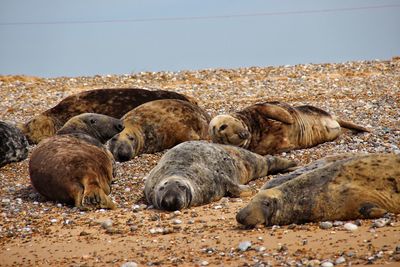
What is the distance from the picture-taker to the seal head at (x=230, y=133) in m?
12.0

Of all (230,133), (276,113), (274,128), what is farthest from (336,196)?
(276,113)

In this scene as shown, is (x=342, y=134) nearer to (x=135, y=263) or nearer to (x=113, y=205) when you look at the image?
(x=113, y=205)

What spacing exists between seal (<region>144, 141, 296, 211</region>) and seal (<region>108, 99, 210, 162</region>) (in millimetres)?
2167

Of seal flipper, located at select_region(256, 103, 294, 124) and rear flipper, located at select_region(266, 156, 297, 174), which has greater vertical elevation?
seal flipper, located at select_region(256, 103, 294, 124)

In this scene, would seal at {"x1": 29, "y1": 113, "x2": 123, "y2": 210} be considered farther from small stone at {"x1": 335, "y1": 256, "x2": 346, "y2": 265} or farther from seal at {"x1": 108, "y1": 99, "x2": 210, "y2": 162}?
small stone at {"x1": 335, "y1": 256, "x2": 346, "y2": 265}

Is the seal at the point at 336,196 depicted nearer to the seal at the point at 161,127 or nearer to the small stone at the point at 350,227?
the small stone at the point at 350,227

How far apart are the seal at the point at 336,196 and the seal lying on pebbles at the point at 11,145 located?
19.4ft

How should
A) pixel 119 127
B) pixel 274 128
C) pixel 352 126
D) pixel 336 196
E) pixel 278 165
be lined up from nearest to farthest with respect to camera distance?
pixel 336 196, pixel 278 165, pixel 274 128, pixel 119 127, pixel 352 126

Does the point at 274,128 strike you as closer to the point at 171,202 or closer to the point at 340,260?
the point at 171,202

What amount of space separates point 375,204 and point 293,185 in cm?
85

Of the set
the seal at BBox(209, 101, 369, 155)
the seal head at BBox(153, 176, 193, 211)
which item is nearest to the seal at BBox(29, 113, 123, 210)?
the seal head at BBox(153, 176, 193, 211)

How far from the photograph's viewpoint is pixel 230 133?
1202 centimetres

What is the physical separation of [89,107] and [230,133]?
378 centimetres

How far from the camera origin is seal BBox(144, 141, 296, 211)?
9.02 meters
